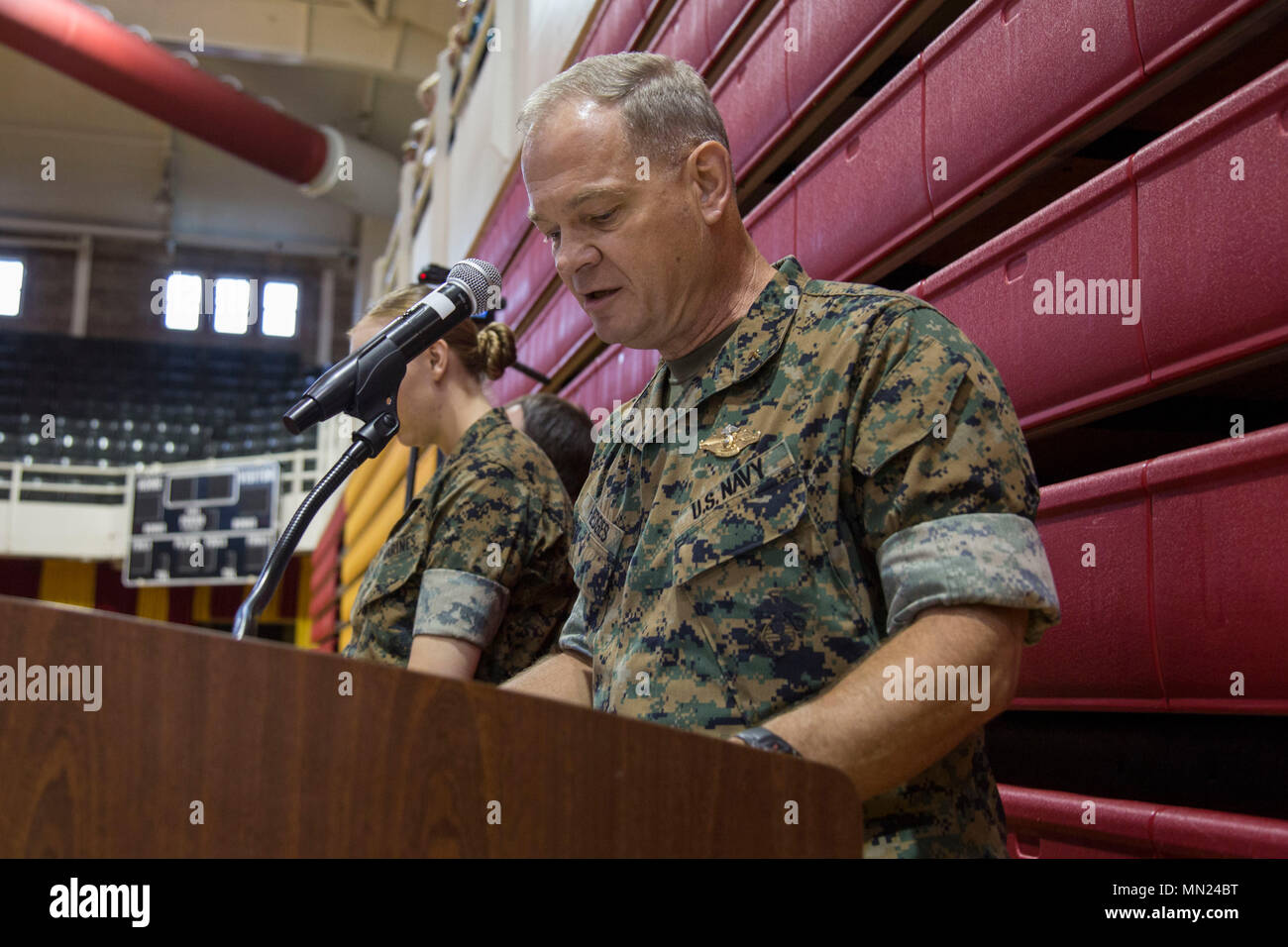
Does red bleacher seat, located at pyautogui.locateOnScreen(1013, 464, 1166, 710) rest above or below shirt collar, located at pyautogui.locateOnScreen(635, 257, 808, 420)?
below

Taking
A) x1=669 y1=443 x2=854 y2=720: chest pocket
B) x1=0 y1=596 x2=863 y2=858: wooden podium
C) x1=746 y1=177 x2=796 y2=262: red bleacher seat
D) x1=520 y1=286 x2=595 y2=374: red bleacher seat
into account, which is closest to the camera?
x1=0 y1=596 x2=863 y2=858: wooden podium

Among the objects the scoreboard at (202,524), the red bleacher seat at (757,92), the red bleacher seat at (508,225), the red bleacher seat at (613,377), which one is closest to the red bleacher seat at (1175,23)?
the red bleacher seat at (757,92)

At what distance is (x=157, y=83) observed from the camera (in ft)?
27.7

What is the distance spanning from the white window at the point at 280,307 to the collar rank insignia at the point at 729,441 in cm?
1207

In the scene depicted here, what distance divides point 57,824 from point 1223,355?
102 centimetres

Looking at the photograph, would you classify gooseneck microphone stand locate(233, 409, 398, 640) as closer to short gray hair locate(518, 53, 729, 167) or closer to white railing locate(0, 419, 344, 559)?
short gray hair locate(518, 53, 729, 167)

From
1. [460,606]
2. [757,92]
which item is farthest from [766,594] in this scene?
[757,92]

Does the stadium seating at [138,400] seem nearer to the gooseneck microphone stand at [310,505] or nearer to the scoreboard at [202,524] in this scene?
the scoreboard at [202,524]

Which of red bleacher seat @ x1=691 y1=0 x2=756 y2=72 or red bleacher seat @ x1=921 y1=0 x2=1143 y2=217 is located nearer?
red bleacher seat @ x1=921 y1=0 x2=1143 y2=217

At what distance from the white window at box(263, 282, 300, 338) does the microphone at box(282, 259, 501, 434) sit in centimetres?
1172

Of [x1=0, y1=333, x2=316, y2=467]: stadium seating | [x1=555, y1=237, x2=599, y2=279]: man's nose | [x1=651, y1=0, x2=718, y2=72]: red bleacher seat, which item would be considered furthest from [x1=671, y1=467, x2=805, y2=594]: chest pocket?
[x1=0, y1=333, x2=316, y2=467]: stadium seating

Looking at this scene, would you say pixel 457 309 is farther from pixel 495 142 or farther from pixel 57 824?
pixel 495 142

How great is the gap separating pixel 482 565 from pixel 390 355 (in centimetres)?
38

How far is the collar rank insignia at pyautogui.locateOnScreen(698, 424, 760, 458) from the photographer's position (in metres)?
0.94
